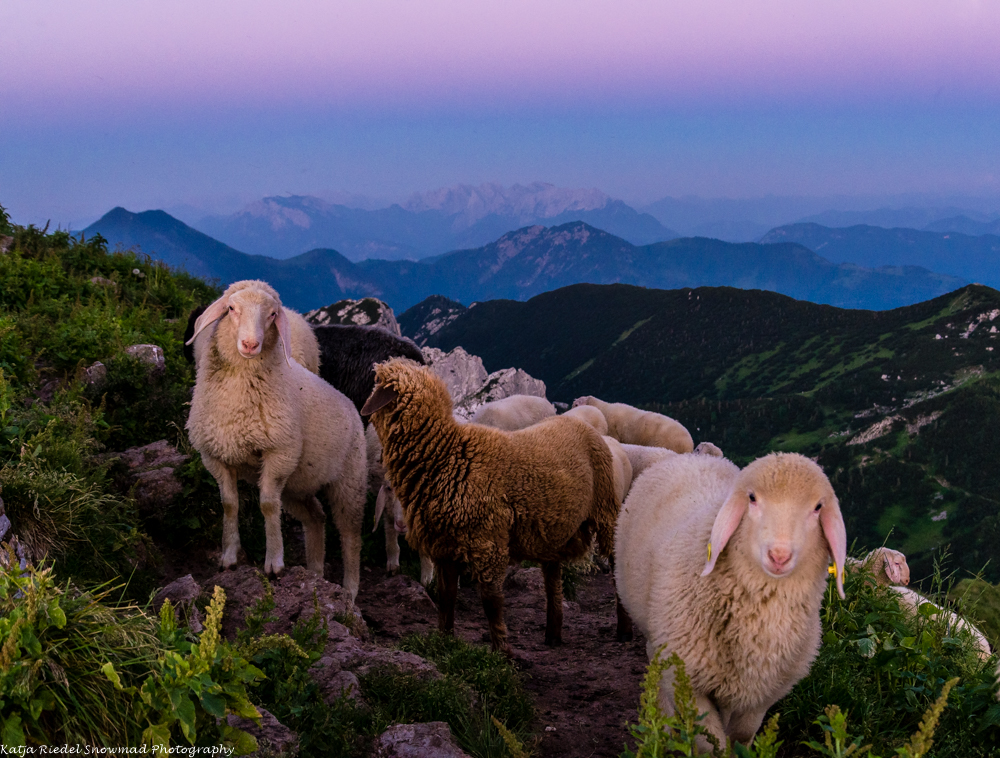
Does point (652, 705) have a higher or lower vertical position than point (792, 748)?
higher

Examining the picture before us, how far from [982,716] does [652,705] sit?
297 centimetres

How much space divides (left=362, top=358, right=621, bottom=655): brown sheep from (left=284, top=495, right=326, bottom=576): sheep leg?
145cm

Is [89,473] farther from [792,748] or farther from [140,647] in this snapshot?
[792,748]

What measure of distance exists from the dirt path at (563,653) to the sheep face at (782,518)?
2077mm

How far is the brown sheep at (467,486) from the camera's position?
670 cm

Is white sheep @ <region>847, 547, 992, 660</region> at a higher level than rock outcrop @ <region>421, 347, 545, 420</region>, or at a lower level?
higher

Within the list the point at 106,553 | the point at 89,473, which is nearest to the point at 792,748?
the point at 106,553

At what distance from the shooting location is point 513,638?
26.1ft

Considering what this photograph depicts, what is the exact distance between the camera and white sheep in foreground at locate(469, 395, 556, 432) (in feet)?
36.4

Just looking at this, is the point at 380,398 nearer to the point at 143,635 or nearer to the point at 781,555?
the point at 143,635

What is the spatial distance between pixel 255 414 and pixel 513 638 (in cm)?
352

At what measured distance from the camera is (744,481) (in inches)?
176

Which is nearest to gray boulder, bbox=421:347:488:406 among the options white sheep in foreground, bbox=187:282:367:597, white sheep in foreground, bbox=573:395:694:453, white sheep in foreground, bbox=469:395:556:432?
white sheep in foreground, bbox=573:395:694:453

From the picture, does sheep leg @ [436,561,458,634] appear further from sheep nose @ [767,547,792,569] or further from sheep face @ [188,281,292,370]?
sheep nose @ [767,547,792,569]
